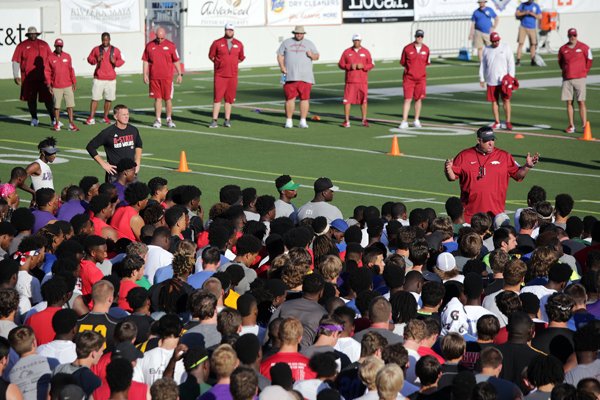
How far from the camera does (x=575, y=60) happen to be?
24625 millimetres

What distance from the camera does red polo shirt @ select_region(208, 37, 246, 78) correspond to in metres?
25.6

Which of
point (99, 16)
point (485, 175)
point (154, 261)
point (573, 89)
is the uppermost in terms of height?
point (99, 16)

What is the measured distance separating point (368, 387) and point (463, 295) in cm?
267

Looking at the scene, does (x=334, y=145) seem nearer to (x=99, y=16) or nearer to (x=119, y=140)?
(x=119, y=140)

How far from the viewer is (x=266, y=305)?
9.59 metres

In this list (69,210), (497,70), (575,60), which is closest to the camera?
(69,210)

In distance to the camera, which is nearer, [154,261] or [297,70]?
[154,261]

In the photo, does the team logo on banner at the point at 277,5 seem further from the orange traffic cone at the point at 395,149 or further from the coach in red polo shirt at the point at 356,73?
the orange traffic cone at the point at 395,149

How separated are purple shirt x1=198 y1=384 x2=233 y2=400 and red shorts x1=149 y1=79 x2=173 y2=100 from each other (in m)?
18.5

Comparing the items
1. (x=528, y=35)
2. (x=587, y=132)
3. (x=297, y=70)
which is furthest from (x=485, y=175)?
(x=528, y=35)

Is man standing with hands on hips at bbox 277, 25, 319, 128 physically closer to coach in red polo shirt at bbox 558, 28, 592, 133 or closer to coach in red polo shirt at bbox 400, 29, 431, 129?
coach in red polo shirt at bbox 400, 29, 431, 129

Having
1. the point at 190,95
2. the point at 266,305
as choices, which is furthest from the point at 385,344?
the point at 190,95

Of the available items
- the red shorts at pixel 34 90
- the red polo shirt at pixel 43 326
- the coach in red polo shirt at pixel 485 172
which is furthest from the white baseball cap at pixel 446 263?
the red shorts at pixel 34 90

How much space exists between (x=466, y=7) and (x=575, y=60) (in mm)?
22392
